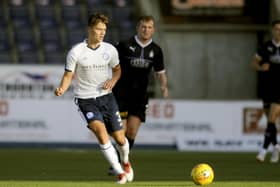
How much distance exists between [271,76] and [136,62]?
3573 mm

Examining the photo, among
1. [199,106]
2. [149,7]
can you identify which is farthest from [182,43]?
[199,106]

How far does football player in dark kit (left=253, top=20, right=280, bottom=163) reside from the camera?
1636cm

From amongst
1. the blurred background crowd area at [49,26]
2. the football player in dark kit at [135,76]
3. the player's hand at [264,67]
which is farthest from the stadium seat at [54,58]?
the football player in dark kit at [135,76]

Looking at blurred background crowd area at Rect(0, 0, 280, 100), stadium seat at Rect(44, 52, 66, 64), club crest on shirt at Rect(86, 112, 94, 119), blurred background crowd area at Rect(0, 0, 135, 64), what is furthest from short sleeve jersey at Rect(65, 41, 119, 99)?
blurred background crowd area at Rect(0, 0, 280, 100)

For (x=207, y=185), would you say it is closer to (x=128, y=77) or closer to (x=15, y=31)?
(x=128, y=77)

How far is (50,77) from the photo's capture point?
22.5 meters

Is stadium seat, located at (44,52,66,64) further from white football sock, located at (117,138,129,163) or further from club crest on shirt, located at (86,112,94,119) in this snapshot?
club crest on shirt, located at (86,112,94,119)

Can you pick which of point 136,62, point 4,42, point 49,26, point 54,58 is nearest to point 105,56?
point 136,62

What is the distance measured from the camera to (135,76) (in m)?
14.0

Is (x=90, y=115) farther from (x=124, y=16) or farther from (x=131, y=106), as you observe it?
(x=124, y=16)

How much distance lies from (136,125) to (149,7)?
14609mm

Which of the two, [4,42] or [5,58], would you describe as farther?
[4,42]

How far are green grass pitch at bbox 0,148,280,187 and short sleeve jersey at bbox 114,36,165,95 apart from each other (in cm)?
126

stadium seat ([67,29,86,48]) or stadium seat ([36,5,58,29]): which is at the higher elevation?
stadium seat ([36,5,58,29])
